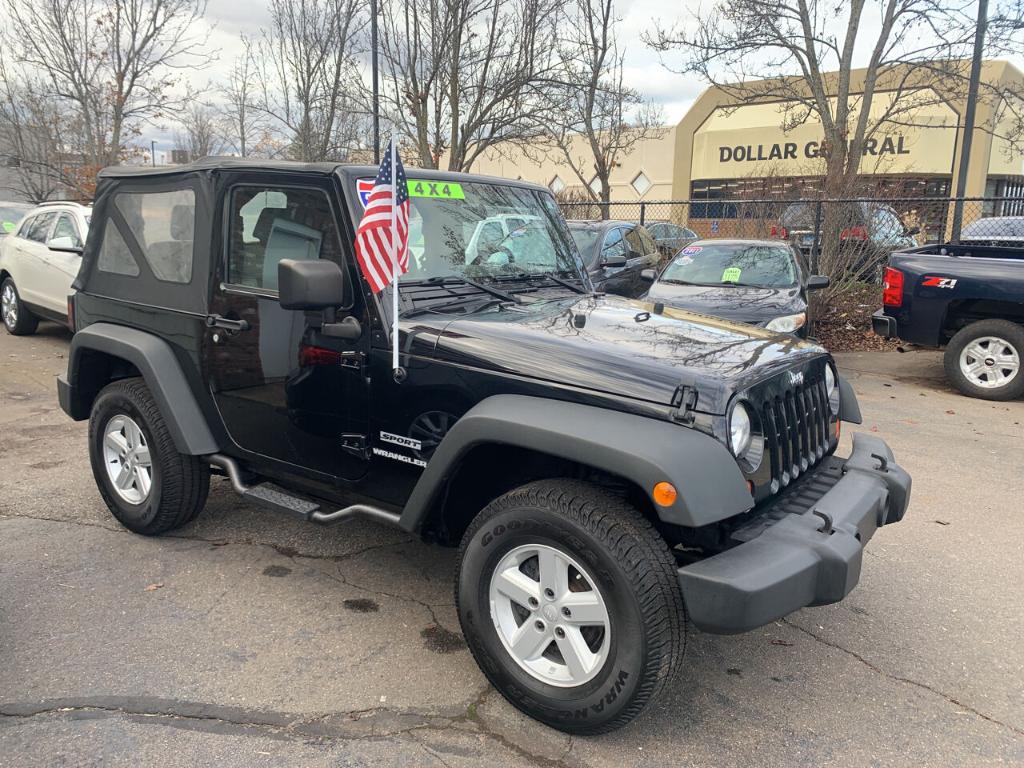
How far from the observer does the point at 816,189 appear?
12.5 m

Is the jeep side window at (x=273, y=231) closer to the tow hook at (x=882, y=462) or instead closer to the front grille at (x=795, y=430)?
the front grille at (x=795, y=430)

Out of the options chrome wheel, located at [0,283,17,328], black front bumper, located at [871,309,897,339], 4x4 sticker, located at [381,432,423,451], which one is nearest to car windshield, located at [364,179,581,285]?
4x4 sticker, located at [381,432,423,451]

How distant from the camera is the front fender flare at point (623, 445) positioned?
2.36 metres

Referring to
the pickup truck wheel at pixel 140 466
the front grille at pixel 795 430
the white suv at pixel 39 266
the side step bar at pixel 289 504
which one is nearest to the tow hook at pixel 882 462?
the front grille at pixel 795 430

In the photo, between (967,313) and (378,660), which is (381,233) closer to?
(378,660)

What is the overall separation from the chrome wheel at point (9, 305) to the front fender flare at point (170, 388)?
26.8ft

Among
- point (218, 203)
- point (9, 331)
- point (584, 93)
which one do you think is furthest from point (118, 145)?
point (218, 203)

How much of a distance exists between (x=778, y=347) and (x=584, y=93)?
13314mm

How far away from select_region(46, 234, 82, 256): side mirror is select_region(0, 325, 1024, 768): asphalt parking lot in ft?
10.5

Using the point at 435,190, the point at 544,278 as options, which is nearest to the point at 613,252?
the point at 544,278

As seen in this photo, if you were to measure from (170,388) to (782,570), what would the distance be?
3.00 m

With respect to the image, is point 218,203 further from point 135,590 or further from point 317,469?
point 135,590

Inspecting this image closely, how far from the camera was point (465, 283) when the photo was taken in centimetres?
354

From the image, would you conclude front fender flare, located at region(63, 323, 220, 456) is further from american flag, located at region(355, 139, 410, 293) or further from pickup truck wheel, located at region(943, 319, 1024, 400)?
pickup truck wheel, located at region(943, 319, 1024, 400)
